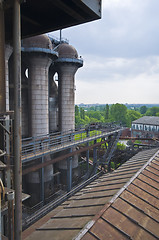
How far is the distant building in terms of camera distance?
169 feet

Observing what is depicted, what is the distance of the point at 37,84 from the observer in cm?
1897

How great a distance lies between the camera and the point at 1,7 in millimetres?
5012

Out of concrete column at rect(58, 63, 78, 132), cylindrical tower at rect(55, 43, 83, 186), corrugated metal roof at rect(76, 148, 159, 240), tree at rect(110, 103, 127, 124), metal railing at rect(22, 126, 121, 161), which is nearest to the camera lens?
corrugated metal roof at rect(76, 148, 159, 240)

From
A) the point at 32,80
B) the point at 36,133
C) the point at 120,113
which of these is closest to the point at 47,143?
the point at 36,133

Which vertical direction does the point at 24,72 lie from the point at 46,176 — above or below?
above

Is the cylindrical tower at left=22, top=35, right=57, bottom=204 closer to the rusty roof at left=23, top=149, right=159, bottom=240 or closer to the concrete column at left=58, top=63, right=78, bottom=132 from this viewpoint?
the concrete column at left=58, top=63, right=78, bottom=132

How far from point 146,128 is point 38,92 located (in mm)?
43034

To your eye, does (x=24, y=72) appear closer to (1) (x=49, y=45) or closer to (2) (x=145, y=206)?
(1) (x=49, y=45)

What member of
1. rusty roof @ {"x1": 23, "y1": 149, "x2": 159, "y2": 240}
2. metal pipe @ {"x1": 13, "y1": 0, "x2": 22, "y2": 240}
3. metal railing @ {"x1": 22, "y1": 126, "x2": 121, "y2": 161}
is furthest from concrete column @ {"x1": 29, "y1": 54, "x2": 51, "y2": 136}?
metal pipe @ {"x1": 13, "y1": 0, "x2": 22, "y2": 240}

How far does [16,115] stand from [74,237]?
14.9 ft

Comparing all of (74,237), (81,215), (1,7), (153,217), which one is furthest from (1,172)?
(153,217)

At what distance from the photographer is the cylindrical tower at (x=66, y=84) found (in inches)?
917

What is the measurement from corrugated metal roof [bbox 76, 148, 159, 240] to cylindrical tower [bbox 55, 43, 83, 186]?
14.8 metres

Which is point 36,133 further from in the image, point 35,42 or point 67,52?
point 67,52
